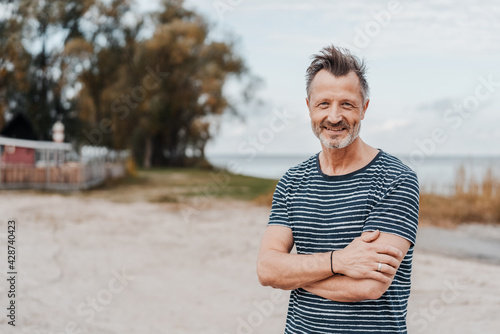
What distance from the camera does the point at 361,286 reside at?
190 centimetres

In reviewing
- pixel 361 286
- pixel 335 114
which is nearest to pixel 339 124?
pixel 335 114

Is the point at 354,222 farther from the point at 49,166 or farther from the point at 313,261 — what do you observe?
the point at 49,166

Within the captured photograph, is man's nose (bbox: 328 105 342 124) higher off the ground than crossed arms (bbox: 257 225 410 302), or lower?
higher

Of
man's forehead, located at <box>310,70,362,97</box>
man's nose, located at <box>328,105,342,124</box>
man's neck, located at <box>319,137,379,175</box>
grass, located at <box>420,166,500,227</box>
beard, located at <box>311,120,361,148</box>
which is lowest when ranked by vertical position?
grass, located at <box>420,166,500,227</box>

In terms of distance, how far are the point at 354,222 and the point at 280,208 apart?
316mm

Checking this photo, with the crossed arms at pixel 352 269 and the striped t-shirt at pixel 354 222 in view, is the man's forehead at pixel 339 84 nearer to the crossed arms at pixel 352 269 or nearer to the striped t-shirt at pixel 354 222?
the striped t-shirt at pixel 354 222

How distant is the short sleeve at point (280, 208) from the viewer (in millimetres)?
2125

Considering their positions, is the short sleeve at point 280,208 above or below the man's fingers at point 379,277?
above

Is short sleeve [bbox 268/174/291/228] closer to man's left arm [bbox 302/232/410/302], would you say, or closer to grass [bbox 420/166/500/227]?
man's left arm [bbox 302/232/410/302]

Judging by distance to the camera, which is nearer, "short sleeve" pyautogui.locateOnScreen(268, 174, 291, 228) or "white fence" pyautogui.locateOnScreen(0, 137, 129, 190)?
"short sleeve" pyautogui.locateOnScreen(268, 174, 291, 228)

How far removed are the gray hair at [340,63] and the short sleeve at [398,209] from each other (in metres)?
0.37

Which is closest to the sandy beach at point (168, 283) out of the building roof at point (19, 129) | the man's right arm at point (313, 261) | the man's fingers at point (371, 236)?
the man's right arm at point (313, 261)

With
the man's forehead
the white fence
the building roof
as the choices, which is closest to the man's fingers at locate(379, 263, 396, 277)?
the man's forehead

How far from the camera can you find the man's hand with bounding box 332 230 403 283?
189 cm
